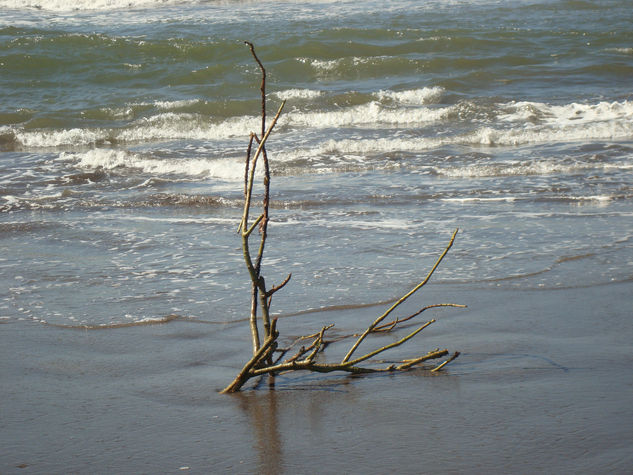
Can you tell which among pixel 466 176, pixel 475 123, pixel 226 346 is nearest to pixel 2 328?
pixel 226 346

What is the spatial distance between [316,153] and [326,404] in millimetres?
6518

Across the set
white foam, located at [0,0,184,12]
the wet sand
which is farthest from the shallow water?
white foam, located at [0,0,184,12]

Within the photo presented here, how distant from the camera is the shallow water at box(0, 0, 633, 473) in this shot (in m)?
2.49

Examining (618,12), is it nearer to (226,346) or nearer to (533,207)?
(533,207)

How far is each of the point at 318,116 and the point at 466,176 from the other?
4419mm

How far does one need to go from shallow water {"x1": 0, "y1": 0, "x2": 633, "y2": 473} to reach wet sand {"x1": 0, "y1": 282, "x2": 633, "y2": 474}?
0.01 m

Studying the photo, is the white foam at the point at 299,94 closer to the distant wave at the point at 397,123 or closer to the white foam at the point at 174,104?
the distant wave at the point at 397,123

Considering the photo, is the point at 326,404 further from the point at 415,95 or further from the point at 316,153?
the point at 415,95

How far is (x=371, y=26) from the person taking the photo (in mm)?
18297

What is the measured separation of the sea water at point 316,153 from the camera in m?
4.49

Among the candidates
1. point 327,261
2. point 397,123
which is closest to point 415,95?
point 397,123

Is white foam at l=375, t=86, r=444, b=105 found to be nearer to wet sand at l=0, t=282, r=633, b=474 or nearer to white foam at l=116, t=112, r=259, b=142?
white foam at l=116, t=112, r=259, b=142

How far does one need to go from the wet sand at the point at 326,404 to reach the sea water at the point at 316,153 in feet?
1.69

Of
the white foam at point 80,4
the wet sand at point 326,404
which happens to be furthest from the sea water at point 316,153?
the white foam at point 80,4
